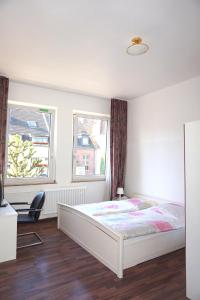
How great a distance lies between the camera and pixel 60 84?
13.5 feet

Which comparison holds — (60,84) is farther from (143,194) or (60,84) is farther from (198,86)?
(143,194)

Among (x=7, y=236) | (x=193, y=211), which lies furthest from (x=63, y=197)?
(x=193, y=211)

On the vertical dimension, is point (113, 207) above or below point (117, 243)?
above

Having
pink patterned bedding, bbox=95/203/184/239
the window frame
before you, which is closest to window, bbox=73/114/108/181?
the window frame

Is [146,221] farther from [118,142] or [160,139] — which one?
[118,142]

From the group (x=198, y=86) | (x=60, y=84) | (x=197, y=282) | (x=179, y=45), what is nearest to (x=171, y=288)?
(x=197, y=282)

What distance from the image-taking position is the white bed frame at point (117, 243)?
2402 mm

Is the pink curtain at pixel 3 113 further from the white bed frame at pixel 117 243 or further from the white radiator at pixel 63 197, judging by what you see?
the white bed frame at pixel 117 243

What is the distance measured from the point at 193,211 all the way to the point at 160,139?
2.49 meters

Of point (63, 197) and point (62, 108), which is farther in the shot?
point (62, 108)

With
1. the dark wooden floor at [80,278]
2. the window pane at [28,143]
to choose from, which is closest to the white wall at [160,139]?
the dark wooden floor at [80,278]

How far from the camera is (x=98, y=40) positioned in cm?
251

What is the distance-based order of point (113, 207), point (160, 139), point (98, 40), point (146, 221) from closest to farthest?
1. point (98, 40)
2. point (146, 221)
3. point (113, 207)
4. point (160, 139)

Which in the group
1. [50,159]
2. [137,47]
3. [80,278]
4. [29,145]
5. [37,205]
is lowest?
[80,278]
